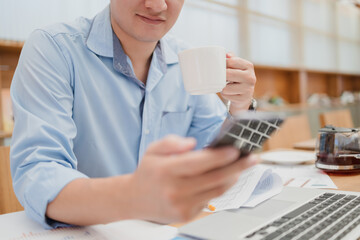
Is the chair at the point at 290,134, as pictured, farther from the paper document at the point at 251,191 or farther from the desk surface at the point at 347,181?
the paper document at the point at 251,191

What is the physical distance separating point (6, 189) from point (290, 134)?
1.67 m

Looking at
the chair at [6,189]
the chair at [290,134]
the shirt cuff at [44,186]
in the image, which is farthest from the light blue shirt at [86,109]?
the chair at [290,134]

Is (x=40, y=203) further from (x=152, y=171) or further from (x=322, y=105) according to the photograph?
(x=322, y=105)

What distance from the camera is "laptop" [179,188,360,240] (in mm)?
500

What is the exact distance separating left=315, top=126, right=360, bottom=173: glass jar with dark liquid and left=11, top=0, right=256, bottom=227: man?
0.29m

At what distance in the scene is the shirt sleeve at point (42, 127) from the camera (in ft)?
1.89

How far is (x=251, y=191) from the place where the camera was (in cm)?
72

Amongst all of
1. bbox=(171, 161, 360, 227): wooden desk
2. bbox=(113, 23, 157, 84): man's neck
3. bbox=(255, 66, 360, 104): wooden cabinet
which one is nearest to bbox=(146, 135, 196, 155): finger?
bbox=(171, 161, 360, 227): wooden desk

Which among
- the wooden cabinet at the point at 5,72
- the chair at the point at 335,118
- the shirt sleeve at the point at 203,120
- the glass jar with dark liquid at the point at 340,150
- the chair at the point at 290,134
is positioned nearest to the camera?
the glass jar with dark liquid at the point at 340,150

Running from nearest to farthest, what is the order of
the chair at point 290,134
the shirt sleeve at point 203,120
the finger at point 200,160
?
the finger at point 200,160
the shirt sleeve at point 203,120
the chair at point 290,134

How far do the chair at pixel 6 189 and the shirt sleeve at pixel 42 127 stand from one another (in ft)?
0.82

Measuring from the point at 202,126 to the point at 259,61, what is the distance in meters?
3.37

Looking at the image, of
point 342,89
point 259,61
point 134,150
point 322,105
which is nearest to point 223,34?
point 259,61

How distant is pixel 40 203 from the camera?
57cm
